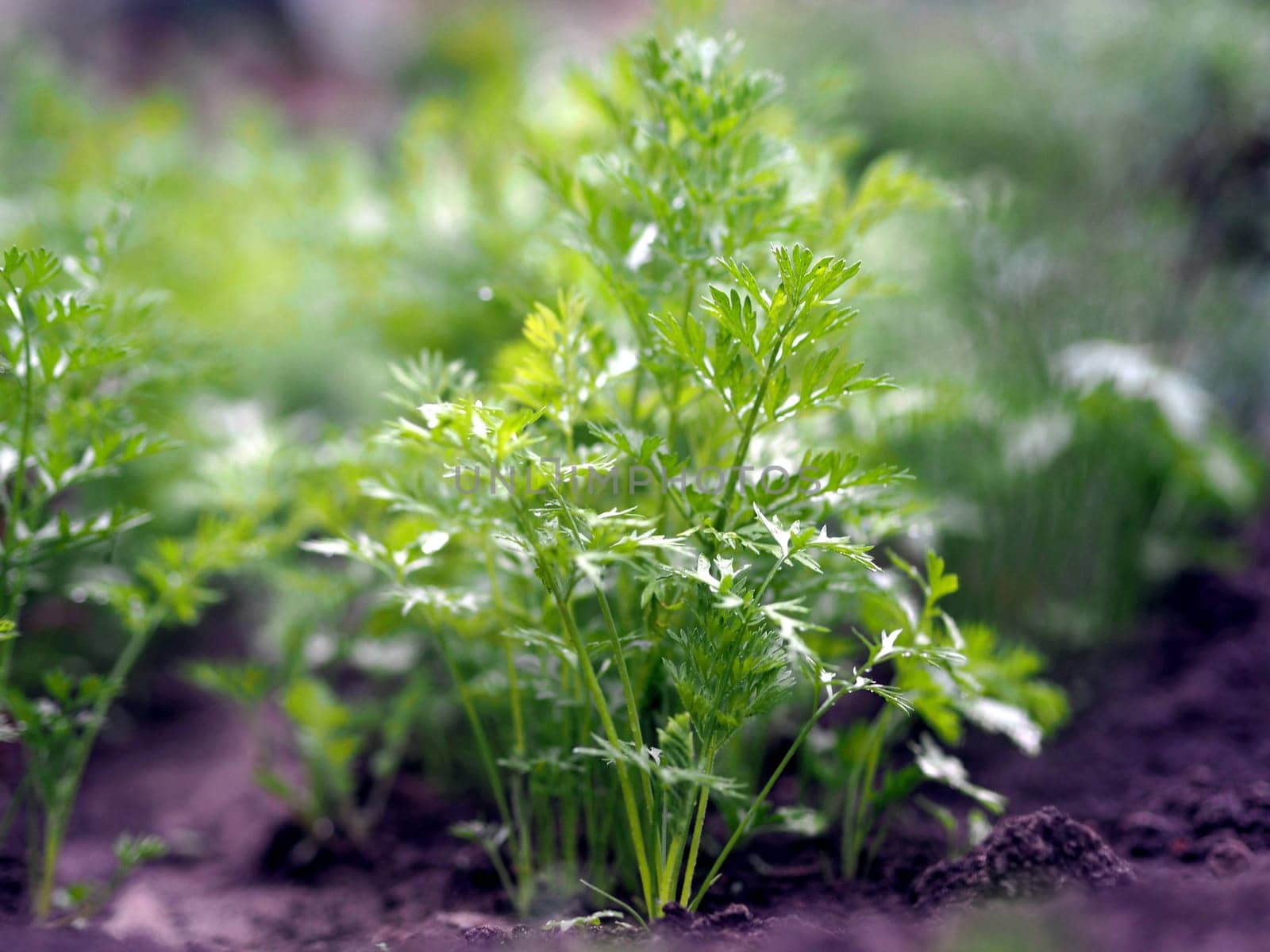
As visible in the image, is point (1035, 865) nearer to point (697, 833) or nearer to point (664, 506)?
point (697, 833)

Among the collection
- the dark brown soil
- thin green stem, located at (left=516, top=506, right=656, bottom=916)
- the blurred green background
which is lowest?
the dark brown soil

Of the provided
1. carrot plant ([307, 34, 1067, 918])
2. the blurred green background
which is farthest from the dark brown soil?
the blurred green background

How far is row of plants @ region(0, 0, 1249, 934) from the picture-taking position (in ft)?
3.49

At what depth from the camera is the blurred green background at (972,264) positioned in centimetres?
200

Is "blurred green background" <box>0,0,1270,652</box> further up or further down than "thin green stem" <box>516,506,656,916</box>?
further up

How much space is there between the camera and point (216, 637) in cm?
256

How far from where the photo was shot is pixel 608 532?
3.32ft

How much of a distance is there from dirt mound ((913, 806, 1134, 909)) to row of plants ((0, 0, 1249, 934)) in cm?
15

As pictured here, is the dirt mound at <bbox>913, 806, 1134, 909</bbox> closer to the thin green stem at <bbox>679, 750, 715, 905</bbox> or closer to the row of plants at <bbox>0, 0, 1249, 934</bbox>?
the row of plants at <bbox>0, 0, 1249, 934</bbox>

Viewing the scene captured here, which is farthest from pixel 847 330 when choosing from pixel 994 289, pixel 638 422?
pixel 994 289

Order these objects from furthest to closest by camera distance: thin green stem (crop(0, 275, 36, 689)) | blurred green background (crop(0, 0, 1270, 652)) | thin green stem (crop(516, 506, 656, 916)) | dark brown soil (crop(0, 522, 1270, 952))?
1. blurred green background (crop(0, 0, 1270, 652))
2. thin green stem (crop(0, 275, 36, 689))
3. thin green stem (crop(516, 506, 656, 916))
4. dark brown soil (crop(0, 522, 1270, 952))

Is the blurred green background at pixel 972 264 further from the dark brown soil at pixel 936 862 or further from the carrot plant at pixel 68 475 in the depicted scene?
the dark brown soil at pixel 936 862

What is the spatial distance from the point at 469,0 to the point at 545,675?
658 centimetres

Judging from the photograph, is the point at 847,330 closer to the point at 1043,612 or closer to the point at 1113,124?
the point at 1043,612
